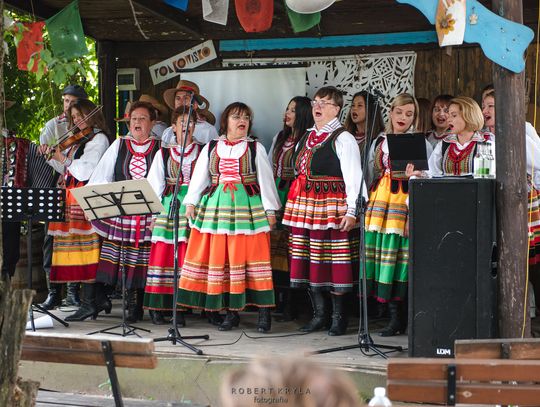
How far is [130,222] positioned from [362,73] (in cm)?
244

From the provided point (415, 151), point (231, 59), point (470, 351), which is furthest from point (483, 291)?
point (231, 59)

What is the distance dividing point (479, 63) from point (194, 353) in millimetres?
3534

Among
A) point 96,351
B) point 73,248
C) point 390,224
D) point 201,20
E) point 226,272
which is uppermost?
point 201,20

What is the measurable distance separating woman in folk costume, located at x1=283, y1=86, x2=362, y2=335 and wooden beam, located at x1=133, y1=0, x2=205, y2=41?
1.65 m

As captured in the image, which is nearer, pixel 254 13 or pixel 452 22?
pixel 452 22

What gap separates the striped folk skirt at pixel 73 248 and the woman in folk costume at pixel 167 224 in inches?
23.8

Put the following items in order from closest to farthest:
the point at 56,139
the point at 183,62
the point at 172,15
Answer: the point at 56,139 < the point at 172,15 < the point at 183,62

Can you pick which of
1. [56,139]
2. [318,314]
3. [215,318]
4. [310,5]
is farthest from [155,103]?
[310,5]

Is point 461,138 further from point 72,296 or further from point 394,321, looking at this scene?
point 72,296

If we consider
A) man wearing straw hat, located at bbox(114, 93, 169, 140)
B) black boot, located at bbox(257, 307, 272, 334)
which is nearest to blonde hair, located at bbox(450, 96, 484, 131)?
black boot, located at bbox(257, 307, 272, 334)

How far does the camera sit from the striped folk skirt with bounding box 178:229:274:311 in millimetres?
6375

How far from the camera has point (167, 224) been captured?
6656 millimetres

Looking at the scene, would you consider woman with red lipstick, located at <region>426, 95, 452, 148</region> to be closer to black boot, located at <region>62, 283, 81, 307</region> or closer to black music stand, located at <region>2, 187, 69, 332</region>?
black music stand, located at <region>2, 187, 69, 332</region>

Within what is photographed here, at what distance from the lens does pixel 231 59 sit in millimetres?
8156
